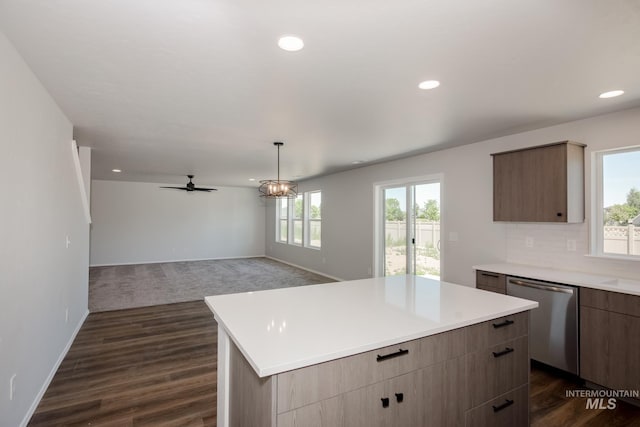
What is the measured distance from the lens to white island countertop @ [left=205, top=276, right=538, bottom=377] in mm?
1277

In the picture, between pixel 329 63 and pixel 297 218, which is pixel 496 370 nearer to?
pixel 329 63

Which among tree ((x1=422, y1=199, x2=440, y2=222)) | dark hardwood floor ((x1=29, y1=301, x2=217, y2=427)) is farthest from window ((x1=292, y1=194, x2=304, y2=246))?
dark hardwood floor ((x1=29, y1=301, x2=217, y2=427))

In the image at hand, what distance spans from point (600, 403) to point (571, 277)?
3.33 feet

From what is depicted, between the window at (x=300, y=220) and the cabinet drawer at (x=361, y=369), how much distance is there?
6364 millimetres

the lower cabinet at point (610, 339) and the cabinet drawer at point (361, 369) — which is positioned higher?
the cabinet drawer at point (361, 369)

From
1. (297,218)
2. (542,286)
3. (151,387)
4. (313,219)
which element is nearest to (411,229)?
(542,286)

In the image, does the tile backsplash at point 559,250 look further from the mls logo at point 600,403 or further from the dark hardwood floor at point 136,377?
the dark hardwood floor at point 136,377

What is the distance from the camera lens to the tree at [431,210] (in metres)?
4.89

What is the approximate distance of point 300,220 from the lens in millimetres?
8992

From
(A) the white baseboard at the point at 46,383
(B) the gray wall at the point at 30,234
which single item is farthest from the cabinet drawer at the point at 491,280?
(A) the white baseboard at the point at 46,383

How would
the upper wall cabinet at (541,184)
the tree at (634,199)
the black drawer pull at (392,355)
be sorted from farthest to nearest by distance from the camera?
the upper wall cabinet at (541,184)
the tree at (634,199)
the black drawer pull at (392,355)

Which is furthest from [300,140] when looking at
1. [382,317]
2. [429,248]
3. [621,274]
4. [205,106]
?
[621,274]

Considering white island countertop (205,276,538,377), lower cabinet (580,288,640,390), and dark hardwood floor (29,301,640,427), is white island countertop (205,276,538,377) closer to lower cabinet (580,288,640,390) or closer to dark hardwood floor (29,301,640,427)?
dark hardwood floor (29,301,640,427)

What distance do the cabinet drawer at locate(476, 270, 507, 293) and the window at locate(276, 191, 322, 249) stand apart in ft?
15.5
